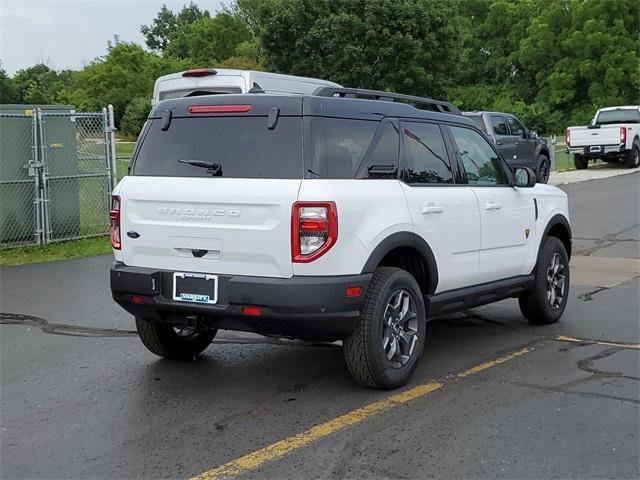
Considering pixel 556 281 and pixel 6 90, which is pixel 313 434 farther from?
pixel 6 90

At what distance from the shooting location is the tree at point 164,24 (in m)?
121

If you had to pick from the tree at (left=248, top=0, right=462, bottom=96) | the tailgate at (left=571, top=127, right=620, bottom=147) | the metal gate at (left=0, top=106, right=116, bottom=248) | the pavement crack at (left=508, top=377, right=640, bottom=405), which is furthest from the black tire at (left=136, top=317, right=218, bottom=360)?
the tree at (left=248, top=0, right=462, bottom=96)

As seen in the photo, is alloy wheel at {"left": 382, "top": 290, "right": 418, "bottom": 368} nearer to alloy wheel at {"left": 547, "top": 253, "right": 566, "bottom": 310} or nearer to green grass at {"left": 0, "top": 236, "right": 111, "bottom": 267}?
alloy wheel at {"left": 547, "top": 253, "right": 566, "bottom": 310}

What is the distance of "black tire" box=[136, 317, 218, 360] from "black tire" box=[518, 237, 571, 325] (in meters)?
2.87

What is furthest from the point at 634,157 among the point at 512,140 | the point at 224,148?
the point at 224,148

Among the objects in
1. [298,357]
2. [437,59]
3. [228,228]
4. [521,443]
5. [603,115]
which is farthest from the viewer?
[437,59]

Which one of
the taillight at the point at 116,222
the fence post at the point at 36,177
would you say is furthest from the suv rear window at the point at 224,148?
the fence post at the point at 36,177

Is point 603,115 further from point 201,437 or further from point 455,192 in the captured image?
point 201,437

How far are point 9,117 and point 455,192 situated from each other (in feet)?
27.0

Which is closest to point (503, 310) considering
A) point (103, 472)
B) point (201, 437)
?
point (201, 437)

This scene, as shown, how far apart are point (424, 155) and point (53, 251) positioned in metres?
7.71

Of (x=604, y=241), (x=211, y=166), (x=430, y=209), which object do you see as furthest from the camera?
(x=604, y=241)

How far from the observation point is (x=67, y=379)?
5.63 meters

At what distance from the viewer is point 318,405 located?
4914 mm
